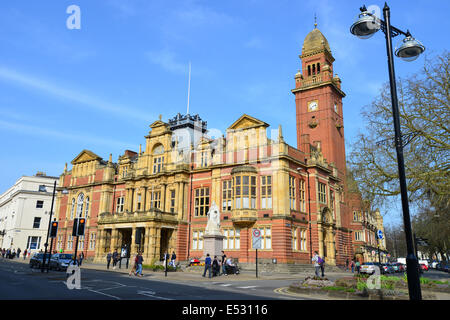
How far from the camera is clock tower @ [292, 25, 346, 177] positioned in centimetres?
4931

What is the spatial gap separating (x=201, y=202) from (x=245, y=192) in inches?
280

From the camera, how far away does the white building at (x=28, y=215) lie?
2776 inches

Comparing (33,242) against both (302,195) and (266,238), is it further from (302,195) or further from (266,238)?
(302,195)

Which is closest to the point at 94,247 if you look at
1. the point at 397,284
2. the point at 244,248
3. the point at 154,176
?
the point at 154,176

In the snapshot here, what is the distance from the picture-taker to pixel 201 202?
43344mm

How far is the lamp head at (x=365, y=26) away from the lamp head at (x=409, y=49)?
1.08m

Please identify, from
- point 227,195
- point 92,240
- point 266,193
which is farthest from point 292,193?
point 92,240

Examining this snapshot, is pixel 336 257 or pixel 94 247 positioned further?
pixel 94 247

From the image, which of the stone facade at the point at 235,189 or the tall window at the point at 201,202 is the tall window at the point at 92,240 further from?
the tall window at the point at 201,202

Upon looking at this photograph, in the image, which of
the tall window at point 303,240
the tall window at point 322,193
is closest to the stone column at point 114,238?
the tall window at point 303,240
